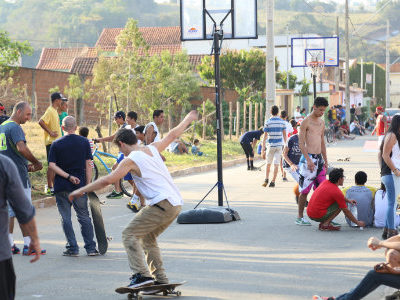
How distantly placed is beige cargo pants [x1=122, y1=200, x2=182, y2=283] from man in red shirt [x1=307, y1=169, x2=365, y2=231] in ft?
14.7

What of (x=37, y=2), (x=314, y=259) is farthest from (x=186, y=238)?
(x=37, y=2)

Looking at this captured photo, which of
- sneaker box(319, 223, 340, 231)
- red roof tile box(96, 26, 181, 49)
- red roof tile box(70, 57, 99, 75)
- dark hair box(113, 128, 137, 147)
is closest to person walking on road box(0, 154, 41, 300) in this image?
dark hair box(113, 128, 137, 147)

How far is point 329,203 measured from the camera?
11703 millimetres

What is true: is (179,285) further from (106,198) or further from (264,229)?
(106,198)

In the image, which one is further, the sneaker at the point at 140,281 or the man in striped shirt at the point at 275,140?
the man in striped shirt at the point at 275,140

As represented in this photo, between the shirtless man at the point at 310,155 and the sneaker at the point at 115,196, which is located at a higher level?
the shirtless man at the point at 310,155

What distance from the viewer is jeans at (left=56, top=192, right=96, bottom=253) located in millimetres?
10086

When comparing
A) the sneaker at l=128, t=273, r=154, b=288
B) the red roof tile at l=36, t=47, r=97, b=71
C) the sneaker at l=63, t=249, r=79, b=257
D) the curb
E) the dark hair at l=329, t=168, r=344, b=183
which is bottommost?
the curb

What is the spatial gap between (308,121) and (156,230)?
17.4 ft

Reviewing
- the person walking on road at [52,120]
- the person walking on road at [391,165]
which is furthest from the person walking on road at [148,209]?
the person walking on road at [52,120]

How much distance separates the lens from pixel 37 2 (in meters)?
180

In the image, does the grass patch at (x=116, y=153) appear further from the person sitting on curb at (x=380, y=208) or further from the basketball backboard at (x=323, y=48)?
the basketball backboard at (x=323, y=48)

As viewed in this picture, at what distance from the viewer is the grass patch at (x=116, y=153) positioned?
58.1 ft

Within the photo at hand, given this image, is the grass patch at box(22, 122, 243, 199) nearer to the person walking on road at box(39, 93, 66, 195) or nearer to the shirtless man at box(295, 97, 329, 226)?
the person walking on road at box(39, 93, 66, 195)
